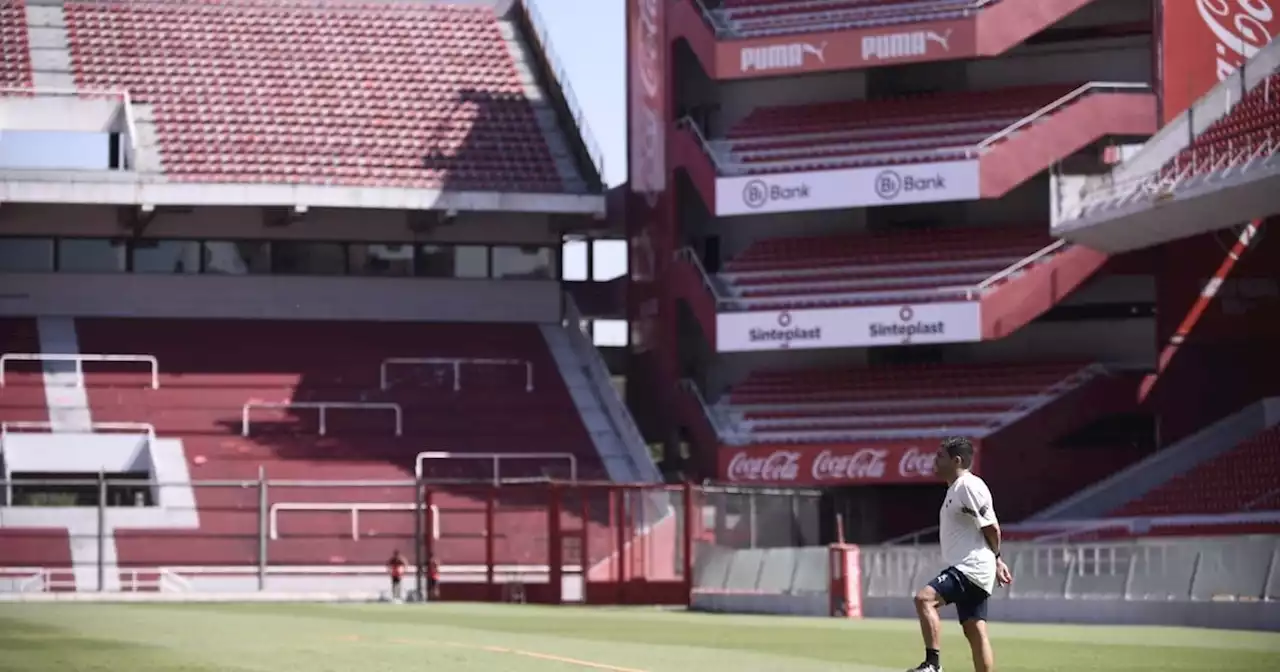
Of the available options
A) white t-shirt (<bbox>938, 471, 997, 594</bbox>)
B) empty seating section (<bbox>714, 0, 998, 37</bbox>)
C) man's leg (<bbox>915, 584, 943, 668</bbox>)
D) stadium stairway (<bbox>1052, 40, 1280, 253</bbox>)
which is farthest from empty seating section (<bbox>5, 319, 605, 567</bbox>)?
man's leg (<bbox>915, 584, 943, 668</bbox>)

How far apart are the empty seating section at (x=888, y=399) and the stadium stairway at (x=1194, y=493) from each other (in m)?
2.95

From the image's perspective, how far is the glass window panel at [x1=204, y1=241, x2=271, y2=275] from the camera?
188 ft

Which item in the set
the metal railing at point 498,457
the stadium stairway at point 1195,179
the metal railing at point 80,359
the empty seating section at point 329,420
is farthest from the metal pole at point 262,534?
the stadium stairway at point 1195,179

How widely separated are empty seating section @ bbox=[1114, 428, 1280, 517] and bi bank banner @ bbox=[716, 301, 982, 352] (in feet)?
19.8

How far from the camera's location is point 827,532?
170 feet

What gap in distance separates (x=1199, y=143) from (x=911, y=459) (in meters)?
9.65

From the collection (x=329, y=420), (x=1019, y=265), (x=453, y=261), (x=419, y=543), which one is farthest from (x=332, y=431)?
(x=1019, y=265)

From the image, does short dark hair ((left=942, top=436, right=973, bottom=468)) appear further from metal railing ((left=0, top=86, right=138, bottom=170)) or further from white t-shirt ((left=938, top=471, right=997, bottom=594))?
metal railing ((left=0, top=86, right=138, bottom=170))

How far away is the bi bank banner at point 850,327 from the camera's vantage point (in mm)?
49844

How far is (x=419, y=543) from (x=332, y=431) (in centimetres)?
666

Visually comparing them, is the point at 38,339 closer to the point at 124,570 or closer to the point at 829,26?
the point at 124,570

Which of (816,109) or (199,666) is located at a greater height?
(816,109)

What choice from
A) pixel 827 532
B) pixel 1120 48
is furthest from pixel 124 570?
pixel 1120 48

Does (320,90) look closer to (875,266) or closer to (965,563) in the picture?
(875,266)
